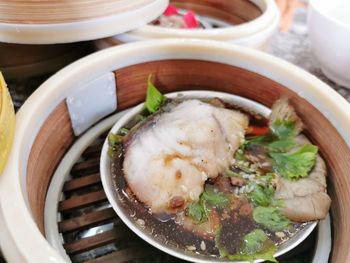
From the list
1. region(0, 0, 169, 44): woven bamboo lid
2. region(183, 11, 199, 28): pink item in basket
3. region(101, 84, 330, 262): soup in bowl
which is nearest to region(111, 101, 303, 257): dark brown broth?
region(101, 84, 330, 262): soup in bowl

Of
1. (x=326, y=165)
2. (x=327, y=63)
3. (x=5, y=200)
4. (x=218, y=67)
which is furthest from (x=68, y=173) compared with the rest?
(x=327, y=63)

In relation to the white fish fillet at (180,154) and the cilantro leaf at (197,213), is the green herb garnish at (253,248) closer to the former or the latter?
the cilantro leaf at (197,213)

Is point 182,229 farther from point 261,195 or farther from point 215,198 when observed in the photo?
point 261,195

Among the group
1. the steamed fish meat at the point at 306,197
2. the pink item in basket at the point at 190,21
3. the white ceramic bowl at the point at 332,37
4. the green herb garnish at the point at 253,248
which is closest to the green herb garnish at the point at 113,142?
the green herb garnish at the point at 253,248

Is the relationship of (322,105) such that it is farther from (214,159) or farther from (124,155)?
(124,155)

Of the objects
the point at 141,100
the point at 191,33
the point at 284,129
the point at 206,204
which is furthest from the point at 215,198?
the point at 191,33

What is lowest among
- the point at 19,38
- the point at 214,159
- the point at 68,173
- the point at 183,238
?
the point at 68,173

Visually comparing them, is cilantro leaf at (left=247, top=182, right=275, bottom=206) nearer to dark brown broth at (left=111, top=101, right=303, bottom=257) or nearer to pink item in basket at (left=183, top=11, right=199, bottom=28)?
dark brown broth at (left=111, top=101, right=303, bottom=257)
